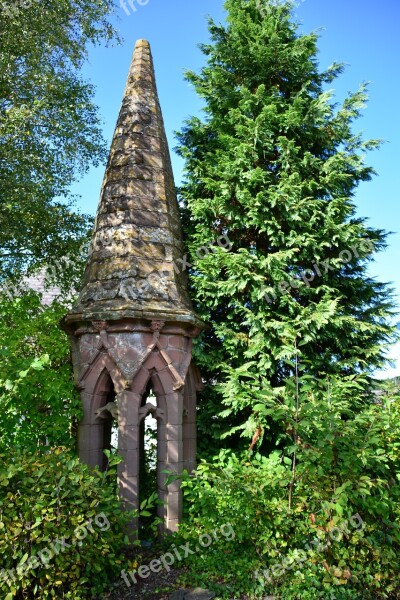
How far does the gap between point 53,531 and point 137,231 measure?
14.0ft

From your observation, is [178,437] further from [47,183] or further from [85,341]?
[47,183]

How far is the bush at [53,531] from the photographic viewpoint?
447 cm

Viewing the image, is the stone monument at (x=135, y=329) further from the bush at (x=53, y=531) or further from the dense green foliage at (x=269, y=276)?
the bush at (x=53, y=531)

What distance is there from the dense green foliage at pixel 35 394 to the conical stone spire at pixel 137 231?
2.57ft

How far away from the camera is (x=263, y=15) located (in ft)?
30.9

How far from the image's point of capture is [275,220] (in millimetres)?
8047

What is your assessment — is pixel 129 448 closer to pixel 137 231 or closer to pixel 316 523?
pixel 316 523

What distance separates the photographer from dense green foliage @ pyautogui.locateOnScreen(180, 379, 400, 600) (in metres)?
4.68

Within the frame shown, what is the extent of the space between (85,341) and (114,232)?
5.80 feet

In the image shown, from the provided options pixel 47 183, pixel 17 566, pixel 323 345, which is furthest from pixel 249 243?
pixel 17 566

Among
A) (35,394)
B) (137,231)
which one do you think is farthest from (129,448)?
(137,231)

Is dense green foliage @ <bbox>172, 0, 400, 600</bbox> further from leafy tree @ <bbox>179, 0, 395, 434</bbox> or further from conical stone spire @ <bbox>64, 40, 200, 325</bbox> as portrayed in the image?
A: conical stone spire @ <bbox>64, 40, 200, 325</bbox>

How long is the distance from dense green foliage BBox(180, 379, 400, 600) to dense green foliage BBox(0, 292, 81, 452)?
7.38ft

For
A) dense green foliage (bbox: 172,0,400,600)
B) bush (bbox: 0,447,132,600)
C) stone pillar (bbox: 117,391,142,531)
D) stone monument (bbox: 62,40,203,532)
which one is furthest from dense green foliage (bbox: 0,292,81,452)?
dense green foliage (bbox: 172,0,400,600)
